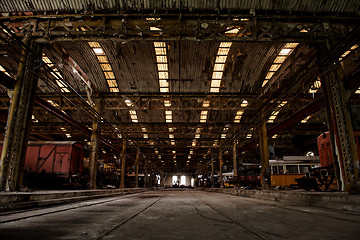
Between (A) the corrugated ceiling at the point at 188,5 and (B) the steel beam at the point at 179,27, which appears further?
(A) the corrugated ceiling at the point at 188,5

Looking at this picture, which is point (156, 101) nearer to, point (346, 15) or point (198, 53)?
point (198, 53)

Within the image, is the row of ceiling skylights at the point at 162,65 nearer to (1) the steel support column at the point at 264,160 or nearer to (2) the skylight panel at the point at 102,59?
(2) the skylight panel at the point at 102,59

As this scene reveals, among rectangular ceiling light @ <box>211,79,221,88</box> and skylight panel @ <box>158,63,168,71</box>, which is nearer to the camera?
skylight panel @ <box>158,63,168,71</box>

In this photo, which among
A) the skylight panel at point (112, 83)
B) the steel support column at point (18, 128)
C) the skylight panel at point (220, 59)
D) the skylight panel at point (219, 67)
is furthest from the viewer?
the skylight panel at point (112, 83)

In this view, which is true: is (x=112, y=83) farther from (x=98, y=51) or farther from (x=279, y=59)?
(x=279, y=59)

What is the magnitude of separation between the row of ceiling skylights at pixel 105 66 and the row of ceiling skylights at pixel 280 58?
11699 millimetres

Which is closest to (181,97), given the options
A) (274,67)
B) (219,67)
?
(219,67)

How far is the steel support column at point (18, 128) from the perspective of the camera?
25.8 feet

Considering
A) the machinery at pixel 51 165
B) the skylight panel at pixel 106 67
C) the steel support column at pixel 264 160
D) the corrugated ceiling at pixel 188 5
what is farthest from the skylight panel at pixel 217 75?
the machinery at pixel 51 165

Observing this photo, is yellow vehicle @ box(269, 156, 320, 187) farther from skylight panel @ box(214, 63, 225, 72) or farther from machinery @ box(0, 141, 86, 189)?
machinery @ box(0, 141, 86, 189)

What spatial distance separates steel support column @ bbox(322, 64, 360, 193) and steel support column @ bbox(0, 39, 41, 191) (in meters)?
11.4

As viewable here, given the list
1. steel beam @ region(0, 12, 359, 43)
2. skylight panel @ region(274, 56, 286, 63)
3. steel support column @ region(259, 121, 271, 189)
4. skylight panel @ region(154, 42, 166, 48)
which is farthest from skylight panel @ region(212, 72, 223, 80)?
steel beam @ region(0, 12, 359, 43)

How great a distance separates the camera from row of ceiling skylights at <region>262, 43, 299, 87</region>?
44.2 ft

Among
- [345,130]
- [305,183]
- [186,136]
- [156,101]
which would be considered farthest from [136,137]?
[345,130]
